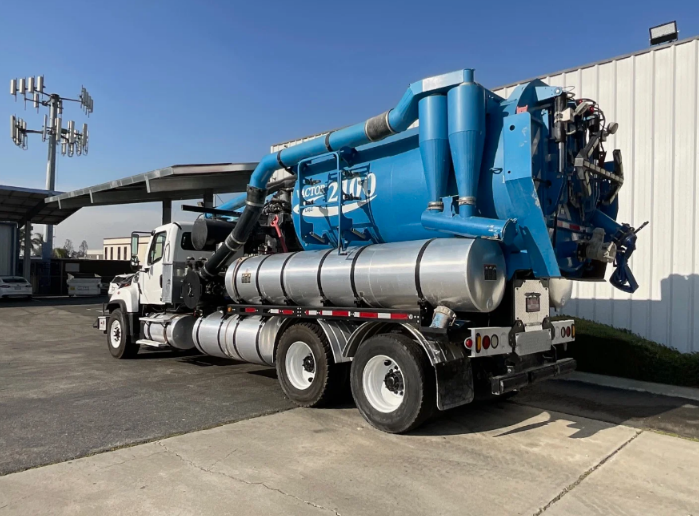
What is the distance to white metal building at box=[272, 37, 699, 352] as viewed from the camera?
31.1 ft

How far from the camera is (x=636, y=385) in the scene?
332 inches

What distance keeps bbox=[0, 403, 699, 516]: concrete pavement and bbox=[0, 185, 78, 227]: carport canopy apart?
25764 millimetres

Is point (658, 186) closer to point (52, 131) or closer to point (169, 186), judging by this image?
point (169, 186)

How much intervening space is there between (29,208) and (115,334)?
2399 centimetres

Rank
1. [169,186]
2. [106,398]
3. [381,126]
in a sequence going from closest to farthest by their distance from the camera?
[381,126] < [106,398] < [169,186]

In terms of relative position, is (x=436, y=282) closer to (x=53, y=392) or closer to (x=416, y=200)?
(x=416, y=200)

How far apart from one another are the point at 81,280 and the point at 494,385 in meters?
34.1

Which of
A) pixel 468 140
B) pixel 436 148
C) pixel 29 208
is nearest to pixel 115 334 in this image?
pixel 436 148

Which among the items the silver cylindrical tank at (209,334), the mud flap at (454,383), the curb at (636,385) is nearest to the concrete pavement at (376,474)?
the mud flap at (454,383)

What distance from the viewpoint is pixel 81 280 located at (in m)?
34.0

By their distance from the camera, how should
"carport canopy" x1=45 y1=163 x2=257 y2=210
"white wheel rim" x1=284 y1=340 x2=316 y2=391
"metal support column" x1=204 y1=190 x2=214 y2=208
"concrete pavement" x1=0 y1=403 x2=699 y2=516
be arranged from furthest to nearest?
"metal support column" x1=204 y1=190 x2=214 y2=208 → "carport canopy" x1=45 y1=163 x2=257 y2=210 → "white wheel rim" x1=284 y1=340 x2=316 y2=391 → "concrete pavement" x1=0 y1=403 x2=699 y2=516

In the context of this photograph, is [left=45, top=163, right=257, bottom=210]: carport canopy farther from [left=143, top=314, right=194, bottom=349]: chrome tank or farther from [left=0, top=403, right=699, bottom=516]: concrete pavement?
[left=0, top=403, right=699, bottom=516]: concrete pavement

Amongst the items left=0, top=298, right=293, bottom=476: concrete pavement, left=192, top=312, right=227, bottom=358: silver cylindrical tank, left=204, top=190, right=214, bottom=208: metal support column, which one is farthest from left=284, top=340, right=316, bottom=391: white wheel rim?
left=204, top=190, right=214, bottom=208: metal support column

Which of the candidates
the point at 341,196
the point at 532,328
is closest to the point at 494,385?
the point at 532,328
